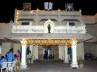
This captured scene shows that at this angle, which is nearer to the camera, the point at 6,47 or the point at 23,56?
the point at 23,56

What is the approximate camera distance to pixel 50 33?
91.7 ft

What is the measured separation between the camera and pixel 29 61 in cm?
3228

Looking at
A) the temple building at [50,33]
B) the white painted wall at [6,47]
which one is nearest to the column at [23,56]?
the temple building at [50,33]

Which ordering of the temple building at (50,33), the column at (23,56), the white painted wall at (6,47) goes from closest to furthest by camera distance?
the column at (23,56) < the temple building at (50,33) < the white painted wall at (6,47)

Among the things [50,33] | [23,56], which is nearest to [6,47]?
[23,56]

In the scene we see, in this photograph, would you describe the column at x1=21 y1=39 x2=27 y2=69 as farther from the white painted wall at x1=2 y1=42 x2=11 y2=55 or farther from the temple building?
the white painted wall at x1=2 y1=42 x2=11 y2=55

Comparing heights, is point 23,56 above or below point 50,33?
below

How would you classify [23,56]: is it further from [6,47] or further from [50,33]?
[6,47]

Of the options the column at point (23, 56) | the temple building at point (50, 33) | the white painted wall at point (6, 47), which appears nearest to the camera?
the column at point (23, 56)

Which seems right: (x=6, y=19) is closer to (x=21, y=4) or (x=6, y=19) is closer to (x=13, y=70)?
(x=21, y=4)

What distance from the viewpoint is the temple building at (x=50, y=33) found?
2777 cm

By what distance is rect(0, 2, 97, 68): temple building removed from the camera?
91.1ft

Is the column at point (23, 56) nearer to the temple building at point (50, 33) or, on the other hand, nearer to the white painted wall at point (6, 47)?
the temple building at point (50, 33)

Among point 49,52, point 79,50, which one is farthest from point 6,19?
point 79,50
